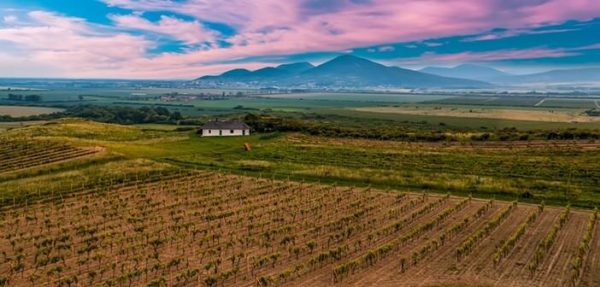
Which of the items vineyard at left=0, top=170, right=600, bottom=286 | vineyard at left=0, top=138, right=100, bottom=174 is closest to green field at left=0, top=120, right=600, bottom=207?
vineyard at left=0, top=138, right=100, bottom=174

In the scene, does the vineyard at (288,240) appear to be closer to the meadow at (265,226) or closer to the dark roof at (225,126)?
the meadow at (265,226)

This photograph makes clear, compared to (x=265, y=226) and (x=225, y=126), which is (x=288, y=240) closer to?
(x=265, y=226)

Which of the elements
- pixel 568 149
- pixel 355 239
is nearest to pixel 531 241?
pixel 355 239

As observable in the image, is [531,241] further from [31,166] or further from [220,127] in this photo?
[220,127]

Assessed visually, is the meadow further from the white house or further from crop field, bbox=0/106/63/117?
crop field, bbox=0/106/63/117

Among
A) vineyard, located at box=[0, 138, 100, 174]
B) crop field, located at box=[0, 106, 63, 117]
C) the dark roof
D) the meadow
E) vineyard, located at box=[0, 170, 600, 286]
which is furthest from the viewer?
crop field, located at box=[0, 106, 63, 117]

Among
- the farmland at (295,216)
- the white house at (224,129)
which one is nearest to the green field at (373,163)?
the farmland at (295,216)
